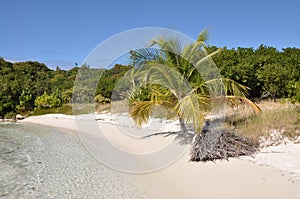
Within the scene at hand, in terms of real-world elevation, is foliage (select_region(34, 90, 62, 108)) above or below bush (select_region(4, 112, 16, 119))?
above

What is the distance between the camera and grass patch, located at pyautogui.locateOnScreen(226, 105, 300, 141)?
8344 mm

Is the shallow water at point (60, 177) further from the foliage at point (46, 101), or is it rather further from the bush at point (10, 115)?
the foliage at point (46, 101)

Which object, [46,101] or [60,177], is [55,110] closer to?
[46,101]

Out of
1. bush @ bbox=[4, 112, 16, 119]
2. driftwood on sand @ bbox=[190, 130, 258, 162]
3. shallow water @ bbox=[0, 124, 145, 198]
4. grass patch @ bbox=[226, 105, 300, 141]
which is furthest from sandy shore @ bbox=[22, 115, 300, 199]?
bush @ bbox=[4, 112, 16, 119]

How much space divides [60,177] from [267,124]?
672cm

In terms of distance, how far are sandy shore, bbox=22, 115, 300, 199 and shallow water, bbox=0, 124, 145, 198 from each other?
2.05 ft

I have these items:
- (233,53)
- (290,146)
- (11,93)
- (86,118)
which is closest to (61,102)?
(11,93)

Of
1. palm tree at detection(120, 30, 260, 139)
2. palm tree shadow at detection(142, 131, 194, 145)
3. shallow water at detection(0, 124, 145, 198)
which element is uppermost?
palm tree at detection(120, 30, 260, 139)

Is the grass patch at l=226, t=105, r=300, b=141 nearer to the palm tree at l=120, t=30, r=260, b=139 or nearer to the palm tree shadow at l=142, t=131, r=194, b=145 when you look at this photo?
the palm tree at l=120, t=30, r=260, b=139

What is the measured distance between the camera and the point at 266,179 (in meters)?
5.30

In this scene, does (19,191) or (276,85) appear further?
(276,85)

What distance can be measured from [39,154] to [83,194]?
18.5 feet

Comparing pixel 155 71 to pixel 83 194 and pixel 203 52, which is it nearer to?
pixel 203 52

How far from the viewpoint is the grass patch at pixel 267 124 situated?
834 centimetres
